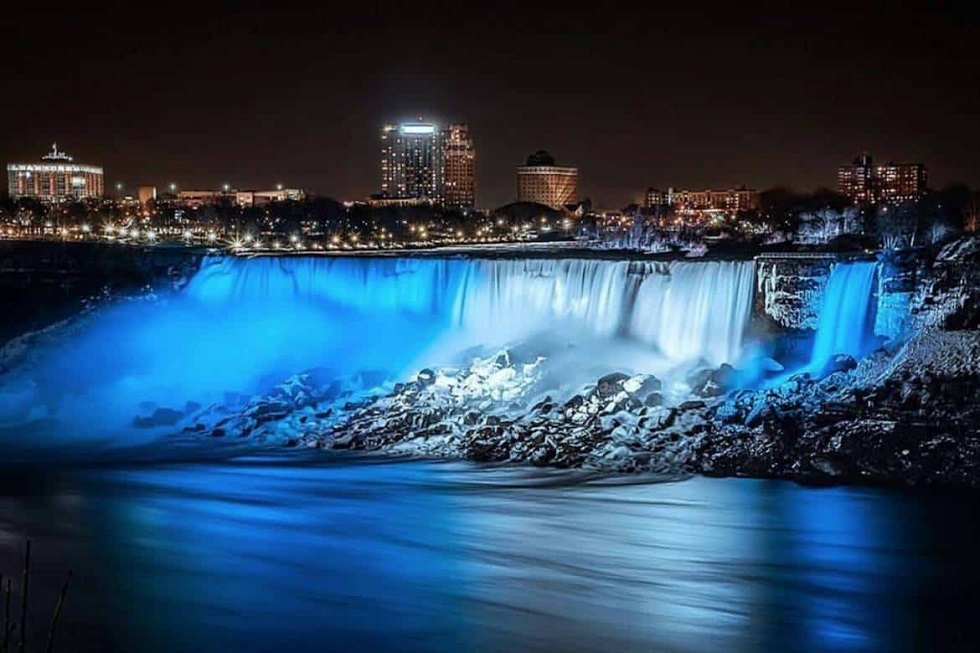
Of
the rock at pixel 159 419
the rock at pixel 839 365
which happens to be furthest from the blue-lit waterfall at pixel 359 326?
the rock at pixel 839 365

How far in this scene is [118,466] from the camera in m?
24.9

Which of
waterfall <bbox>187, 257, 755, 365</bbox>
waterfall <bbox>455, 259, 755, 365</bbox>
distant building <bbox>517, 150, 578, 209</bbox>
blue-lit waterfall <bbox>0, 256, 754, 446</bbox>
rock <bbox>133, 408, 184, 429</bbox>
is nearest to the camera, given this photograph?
rock <bbox>133, 408, 184, 429</bbox>

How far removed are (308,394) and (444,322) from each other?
702 cm

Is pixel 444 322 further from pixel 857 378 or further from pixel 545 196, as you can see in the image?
pixel 545 196

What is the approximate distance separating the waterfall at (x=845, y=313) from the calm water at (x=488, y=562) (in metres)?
8.35

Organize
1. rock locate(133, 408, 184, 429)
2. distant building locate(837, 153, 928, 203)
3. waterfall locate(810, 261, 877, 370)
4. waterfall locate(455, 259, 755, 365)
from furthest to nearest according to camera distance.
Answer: distant building locate(837, 153, 928, 203)
waterfall locate(455, 259, 755, 365)
rock locate(133, 408, 184, 429)
waterfall locate(810, 261, 877, 370)

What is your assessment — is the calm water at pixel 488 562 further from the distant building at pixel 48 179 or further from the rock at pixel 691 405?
the distant building at pixel 48 179

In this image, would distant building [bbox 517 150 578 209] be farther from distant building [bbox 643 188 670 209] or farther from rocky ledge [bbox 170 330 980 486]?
rocky ledge [bbox 170 330 980 486]

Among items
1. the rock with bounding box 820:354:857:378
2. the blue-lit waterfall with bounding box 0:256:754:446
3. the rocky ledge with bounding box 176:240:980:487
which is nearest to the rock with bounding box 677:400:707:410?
the rocky ledge with bounding box 176:240:980:487

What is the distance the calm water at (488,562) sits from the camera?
46.9 ft

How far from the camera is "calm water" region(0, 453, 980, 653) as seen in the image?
1430 centimetres

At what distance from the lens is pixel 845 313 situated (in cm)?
2942

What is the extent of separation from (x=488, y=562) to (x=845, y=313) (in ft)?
50.2

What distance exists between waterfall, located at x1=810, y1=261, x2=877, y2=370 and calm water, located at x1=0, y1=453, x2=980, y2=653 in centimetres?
835
